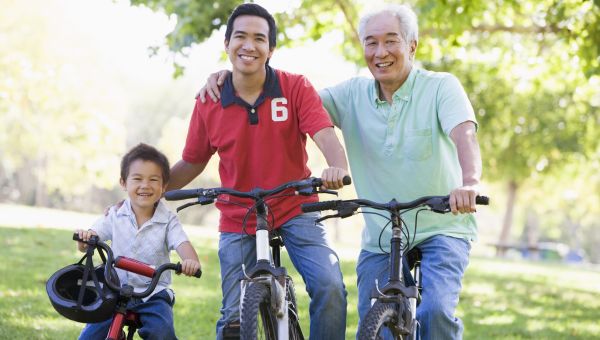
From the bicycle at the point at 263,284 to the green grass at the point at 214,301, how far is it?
316 centimetres

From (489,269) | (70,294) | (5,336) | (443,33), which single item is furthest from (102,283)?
(489,269)

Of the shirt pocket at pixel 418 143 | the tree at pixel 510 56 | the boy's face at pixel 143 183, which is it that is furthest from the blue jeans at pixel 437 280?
the tree at pixel 510 56

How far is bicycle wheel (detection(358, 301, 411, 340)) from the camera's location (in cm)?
368

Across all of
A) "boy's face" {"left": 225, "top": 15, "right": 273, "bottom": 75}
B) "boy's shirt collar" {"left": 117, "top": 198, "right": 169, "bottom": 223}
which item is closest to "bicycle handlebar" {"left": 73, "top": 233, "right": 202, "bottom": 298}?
"boy's shirt collar" {"left": 117, "top": 198, "right": 169, "bottom": 223}

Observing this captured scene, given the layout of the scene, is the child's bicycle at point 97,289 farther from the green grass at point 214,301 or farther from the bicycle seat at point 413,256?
the green grass at point 214,301

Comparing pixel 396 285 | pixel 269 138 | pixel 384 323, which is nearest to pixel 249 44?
pixel 269 138

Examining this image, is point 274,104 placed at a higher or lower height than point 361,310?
higher

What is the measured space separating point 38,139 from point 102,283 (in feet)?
116

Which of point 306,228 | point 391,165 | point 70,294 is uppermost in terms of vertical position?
point 391,165

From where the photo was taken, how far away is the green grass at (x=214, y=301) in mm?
7562

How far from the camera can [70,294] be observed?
4449mm

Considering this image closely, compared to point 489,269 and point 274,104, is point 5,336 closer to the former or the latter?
point 274,104

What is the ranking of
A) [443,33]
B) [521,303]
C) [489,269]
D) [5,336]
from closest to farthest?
[5,336] < [521,303] < [443,33] < [489,269]

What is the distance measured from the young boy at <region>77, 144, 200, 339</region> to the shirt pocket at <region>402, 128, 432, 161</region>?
132 cm
